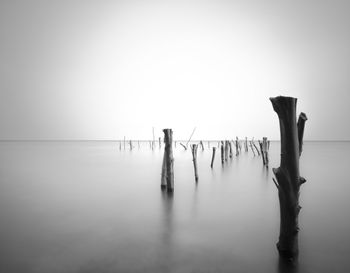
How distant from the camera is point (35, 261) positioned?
4.60m

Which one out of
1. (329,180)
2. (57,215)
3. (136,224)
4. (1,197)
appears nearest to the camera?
(136,224)

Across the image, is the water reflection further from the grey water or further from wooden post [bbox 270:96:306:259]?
wooden post [bbox 270:96:306:259]

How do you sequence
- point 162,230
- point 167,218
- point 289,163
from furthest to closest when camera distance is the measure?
Result: point 167,218, point 162,230, point 289,163

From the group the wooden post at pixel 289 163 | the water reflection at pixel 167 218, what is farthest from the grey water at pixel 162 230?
the wooden post at pixel 289 163

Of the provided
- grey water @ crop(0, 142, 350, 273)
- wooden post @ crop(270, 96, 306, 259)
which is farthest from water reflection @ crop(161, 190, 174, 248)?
wooden post @ crop(270, 96, 306, 259)

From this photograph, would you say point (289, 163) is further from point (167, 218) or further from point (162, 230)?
point (167, 218)

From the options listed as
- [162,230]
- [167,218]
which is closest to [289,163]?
[162,230]

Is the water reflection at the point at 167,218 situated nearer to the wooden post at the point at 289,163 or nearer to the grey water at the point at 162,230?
the grey water at the point at 162,230

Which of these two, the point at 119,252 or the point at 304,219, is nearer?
the point at 119,252

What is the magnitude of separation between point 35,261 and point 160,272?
2094 millimetres

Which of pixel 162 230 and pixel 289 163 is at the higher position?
pixel 289 163

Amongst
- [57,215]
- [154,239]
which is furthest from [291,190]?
[57,215]

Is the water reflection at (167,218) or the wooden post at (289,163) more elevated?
the wooden post at (289,163)

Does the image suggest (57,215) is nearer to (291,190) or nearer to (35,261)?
(35,261)
